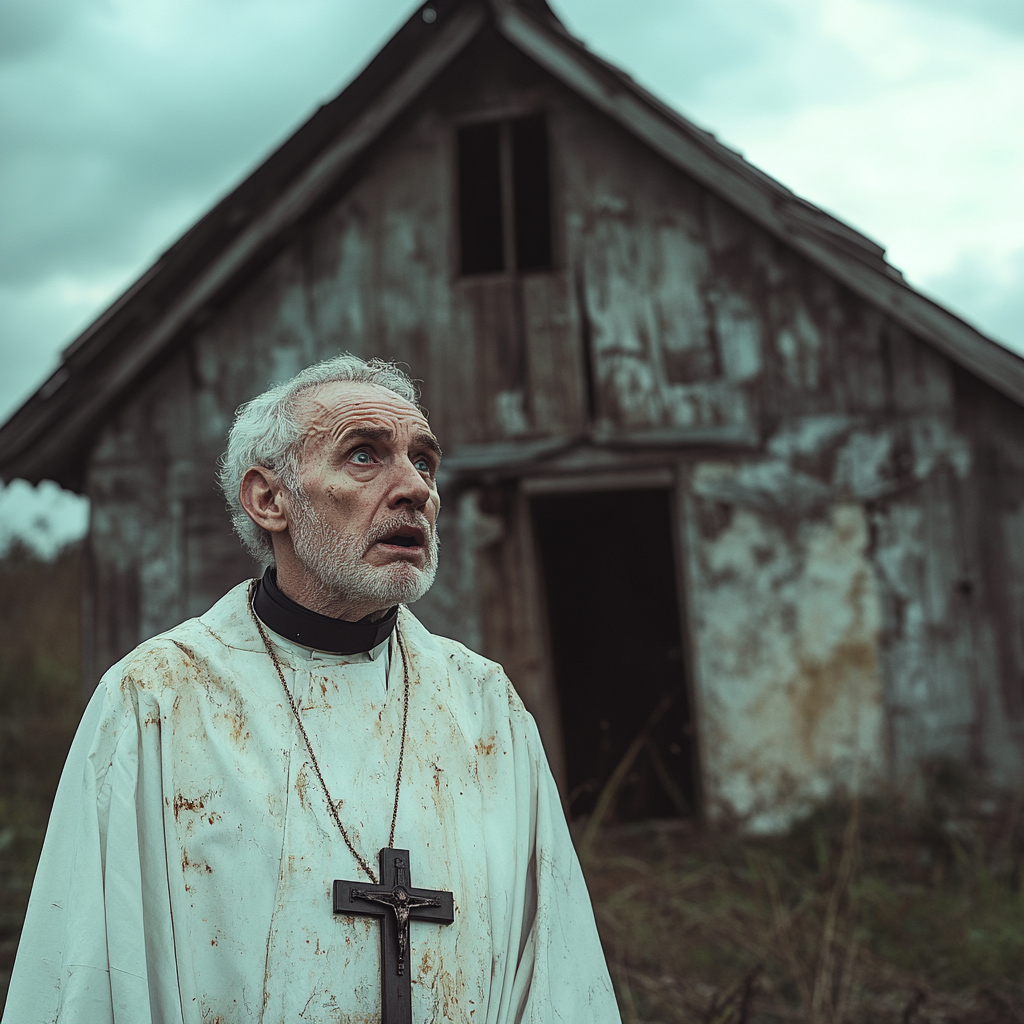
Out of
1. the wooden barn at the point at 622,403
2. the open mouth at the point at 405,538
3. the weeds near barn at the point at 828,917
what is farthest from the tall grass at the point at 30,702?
the open mouth at the point at 405,538

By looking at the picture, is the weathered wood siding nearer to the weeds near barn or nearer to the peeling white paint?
the peeling white paint

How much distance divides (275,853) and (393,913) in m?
0.24

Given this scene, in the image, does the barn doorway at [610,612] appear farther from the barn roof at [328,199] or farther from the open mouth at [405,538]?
the open mouth at [405,538]

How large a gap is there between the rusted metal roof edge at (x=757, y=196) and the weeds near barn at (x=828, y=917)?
2.47 m

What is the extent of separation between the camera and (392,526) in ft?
7.01

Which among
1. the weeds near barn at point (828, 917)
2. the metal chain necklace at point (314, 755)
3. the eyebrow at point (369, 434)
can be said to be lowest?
the weeds near barn at point (828, 917)

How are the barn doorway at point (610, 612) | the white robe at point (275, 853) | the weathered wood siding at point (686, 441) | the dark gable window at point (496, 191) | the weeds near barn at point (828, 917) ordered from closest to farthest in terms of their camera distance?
1. the white robe at point (275, 853)
2. the weeds near barn at point (828, 917)
3. the weathered wood siding at point (686, 441)
4. the dark gable window at point (496, 191)
5. the barn doorway at point (610, 612)

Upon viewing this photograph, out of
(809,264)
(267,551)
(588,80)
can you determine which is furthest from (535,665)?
(267,551)

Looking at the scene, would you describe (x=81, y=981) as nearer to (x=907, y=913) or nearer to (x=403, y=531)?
(x=403, y=531)

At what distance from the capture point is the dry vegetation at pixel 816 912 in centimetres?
399

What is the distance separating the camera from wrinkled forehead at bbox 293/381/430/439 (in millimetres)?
2184

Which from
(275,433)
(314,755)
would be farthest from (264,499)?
(314,755)

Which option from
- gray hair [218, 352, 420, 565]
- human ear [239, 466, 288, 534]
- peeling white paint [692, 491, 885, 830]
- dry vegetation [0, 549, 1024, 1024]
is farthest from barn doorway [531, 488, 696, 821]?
human ear [239, 466, 288, 534]

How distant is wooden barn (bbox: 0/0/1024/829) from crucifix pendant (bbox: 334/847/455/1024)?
13.8 feet
